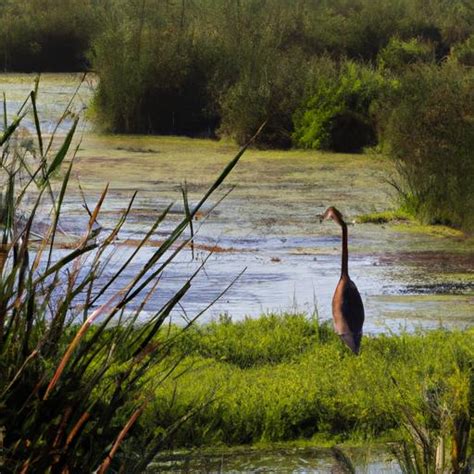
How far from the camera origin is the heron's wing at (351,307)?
377 centimetres

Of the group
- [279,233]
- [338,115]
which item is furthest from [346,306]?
[338,115]

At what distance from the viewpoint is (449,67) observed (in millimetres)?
16141

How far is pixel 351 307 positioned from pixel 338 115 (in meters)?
13.0

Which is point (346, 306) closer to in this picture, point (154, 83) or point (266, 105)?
point (266, 105)

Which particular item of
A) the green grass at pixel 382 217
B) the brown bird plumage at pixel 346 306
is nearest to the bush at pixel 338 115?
the green grass at pixel 382 217

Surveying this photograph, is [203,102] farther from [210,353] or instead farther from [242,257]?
[210,353]

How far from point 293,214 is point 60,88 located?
10655 millimetres

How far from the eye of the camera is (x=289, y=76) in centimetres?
1748

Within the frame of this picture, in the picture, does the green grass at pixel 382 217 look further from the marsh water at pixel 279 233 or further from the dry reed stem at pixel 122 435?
the dry reed stem at pixel 122 435

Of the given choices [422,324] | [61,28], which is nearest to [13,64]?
[61,28]

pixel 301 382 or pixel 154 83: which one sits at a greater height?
pixel 301 382

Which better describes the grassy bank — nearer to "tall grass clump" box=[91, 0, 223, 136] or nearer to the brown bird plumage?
the brown bird plumage

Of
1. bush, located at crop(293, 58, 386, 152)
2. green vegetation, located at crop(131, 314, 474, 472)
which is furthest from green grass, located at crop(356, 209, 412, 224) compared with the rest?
green vegetation, located at crop(131, 314, 474, 472)

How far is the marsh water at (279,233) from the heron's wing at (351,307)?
1.35 m
